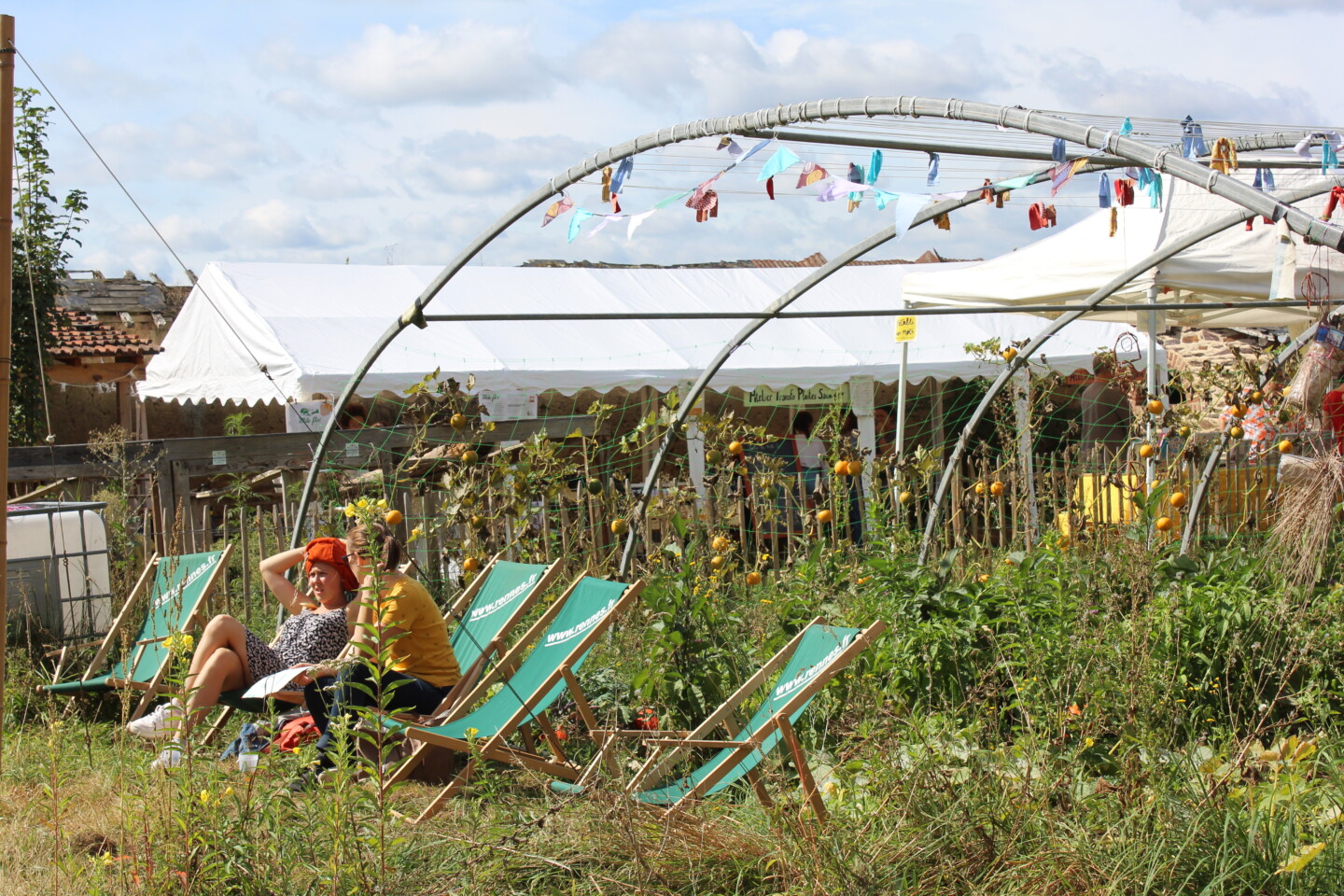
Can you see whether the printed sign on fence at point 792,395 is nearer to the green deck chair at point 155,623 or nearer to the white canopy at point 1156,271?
the white canopy at point 1156,271

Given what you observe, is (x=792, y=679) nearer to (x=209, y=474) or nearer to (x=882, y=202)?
(x=882, y=202)

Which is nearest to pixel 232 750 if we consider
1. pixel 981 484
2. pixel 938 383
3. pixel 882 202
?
pixel 882 202

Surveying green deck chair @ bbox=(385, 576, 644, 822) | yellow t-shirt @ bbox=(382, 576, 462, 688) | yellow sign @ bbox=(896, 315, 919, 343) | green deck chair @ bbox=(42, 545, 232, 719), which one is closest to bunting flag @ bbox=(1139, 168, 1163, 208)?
green deck chair @ bbox=(385, 576, 644, 822)

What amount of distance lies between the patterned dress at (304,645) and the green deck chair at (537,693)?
0.79 meters

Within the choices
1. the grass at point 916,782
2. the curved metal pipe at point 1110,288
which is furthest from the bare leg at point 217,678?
the curved metal pipe at point 1110,288

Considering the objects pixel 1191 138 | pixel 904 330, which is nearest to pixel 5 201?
pixel 1191 138

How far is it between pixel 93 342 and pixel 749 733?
48.3ft

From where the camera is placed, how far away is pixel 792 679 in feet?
10.9

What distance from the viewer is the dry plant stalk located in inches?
146

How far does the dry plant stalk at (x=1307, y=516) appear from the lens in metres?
3.71

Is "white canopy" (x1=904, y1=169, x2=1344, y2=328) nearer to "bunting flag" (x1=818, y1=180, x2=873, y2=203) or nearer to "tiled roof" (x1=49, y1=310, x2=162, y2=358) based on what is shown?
"bunting flag" (x1=818, y1=180, x2=873, y2=203)

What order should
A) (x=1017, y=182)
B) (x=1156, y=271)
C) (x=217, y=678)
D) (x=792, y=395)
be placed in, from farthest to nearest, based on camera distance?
1. (x=792, y=395)
2. (x=1156, y=271)
3. (x=217, y=678)
4. (x=1017, y=182)

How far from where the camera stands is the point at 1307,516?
12.4 ft

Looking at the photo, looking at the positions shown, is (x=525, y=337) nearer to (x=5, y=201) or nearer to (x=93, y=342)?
(x=5, y=201)
